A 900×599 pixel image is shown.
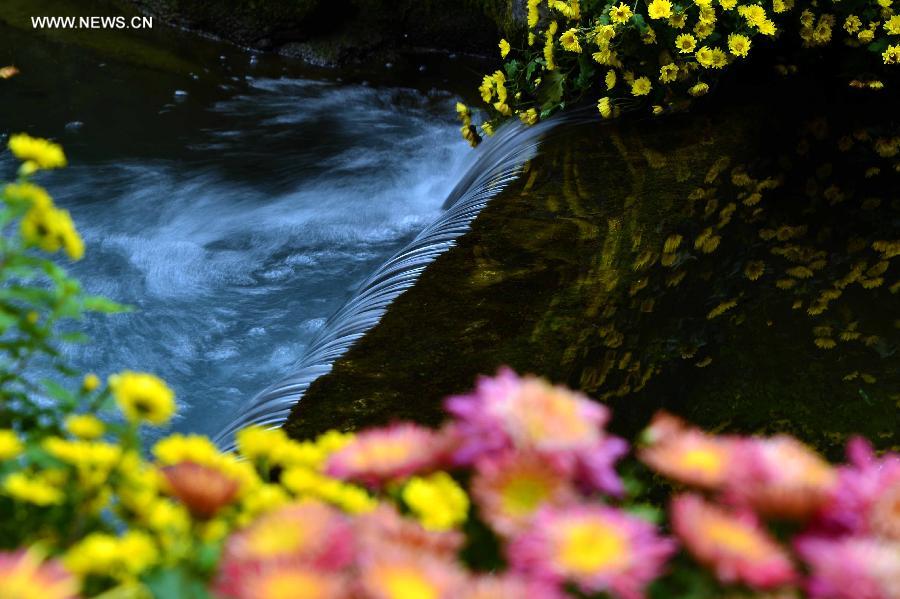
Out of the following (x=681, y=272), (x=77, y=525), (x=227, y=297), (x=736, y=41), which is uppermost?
(x=736, y=41)

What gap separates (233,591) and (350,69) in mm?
6857

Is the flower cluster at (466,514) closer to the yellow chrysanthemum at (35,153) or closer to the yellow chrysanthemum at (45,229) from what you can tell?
the yellow chrysanthemum at (45,229)

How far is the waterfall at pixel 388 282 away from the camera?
215 cm

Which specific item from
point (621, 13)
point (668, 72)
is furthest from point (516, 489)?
point (668, 72)

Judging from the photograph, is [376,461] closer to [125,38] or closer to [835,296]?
[835,296]

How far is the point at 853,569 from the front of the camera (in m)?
0.53

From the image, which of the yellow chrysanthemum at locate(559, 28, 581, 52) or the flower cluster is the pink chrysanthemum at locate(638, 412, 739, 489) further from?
the yellow chrysanthemum at locate(559, 28, 581, 52)

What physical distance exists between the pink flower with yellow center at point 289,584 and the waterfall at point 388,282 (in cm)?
138

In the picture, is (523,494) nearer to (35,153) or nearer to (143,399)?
(143,399)

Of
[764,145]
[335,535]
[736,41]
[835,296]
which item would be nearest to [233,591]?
[335,535]

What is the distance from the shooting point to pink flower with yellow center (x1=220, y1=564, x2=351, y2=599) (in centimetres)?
49

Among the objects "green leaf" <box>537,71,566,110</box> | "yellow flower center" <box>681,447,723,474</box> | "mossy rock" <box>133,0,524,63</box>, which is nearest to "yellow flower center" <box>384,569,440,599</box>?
"yellow flower center" <box>681,447,723,474</box>

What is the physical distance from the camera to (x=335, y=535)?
21.6 inches

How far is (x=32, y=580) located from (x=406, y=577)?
21 cm
